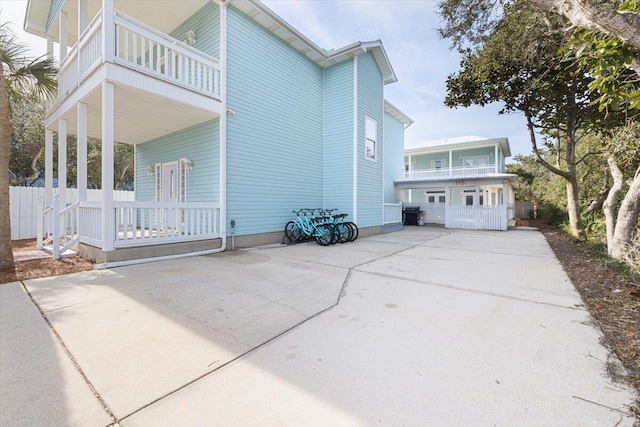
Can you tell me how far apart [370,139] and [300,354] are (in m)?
10.0

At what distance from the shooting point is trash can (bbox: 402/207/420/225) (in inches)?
723

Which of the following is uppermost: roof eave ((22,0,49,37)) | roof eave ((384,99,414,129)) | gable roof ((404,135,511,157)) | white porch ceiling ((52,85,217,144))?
roof eave ((22,0,49,37))

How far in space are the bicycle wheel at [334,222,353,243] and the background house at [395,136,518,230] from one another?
29.7 ft

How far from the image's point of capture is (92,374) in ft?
6.66

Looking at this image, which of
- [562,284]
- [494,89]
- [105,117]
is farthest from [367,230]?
[105,117]

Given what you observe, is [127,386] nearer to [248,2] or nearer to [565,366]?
[565,366]

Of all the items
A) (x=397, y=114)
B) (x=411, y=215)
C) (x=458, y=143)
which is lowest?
(x=411, y=215)

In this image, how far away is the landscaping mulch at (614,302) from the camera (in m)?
2.24

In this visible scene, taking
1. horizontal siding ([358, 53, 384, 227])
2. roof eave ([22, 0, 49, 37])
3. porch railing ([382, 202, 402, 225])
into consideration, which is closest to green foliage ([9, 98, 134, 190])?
roof eave ([22, 0, 49, 37])

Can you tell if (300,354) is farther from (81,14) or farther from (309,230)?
(81,14)

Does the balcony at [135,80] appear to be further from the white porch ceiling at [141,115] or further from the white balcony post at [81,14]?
the white balcony post at [81,14]

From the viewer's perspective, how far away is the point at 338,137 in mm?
10445

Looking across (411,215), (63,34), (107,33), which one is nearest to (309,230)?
(107,33)

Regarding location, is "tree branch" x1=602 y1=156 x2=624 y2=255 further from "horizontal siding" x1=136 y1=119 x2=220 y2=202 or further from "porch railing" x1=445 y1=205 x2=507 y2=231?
"horizontal siding" x1=136 y1=119 x2=220 y2=202
